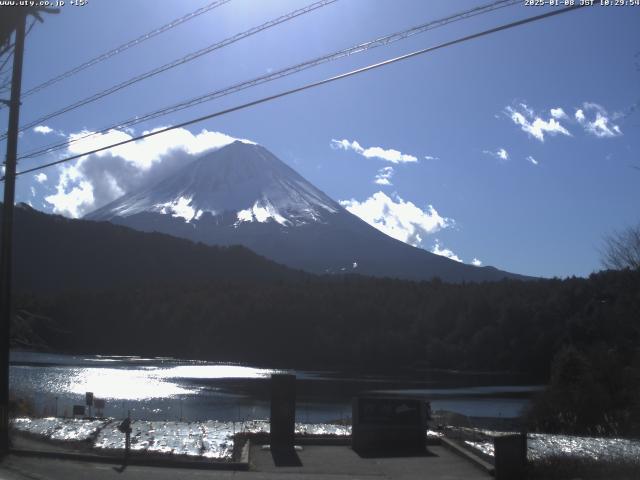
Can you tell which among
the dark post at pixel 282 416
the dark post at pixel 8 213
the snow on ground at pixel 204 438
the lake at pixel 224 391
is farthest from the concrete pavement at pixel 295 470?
the lake at pixel 224 391

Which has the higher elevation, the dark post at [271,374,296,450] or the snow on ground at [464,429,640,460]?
the dark post at [271,374,296,450]

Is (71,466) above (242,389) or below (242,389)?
above

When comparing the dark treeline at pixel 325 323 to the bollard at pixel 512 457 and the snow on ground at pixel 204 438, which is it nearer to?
the snow on ground at pixel 204 438

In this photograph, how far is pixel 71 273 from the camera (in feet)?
396

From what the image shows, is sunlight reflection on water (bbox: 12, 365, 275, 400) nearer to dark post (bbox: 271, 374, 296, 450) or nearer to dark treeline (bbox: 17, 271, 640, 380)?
dark treeline (bbox: 17, 271, 640, 380)

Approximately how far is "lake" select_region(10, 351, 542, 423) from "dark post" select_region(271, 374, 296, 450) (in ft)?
45.4

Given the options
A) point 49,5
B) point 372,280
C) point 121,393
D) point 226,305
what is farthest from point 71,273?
point 49,5

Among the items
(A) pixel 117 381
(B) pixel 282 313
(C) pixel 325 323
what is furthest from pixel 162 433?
(B) pixel 282 313

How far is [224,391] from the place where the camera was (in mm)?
47250

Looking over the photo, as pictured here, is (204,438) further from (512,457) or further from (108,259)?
(108,259)

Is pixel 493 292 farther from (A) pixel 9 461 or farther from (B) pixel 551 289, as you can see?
(A) pixel 9 461

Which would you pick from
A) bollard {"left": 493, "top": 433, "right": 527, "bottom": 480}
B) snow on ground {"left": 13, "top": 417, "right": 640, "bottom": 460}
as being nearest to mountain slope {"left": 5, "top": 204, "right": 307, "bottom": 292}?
snow on ground {"left": 13, "top": 417, "right": 640, "bottom": 460}

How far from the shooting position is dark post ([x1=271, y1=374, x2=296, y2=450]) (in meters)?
14.8

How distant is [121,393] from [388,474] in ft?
Answer: 104
